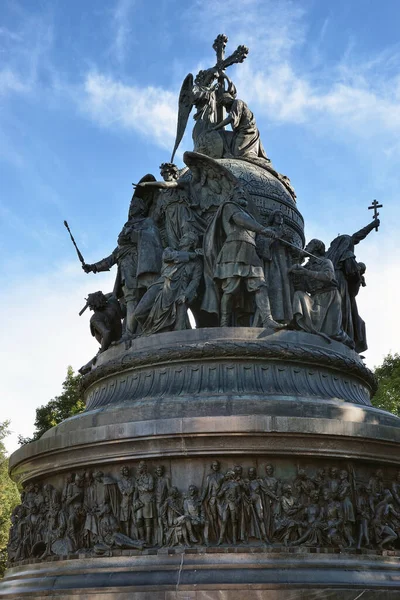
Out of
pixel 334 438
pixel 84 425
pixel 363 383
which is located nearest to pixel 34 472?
pixel 84 425

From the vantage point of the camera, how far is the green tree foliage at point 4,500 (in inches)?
1286

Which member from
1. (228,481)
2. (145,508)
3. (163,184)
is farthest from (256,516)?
(163,184)

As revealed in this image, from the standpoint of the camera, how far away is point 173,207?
52.3 feet

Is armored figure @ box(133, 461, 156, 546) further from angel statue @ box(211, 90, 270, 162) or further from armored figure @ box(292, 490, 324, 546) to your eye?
angel statue @ box(211, 90, 270, 162)

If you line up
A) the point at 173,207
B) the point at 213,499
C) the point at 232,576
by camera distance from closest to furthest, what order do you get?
1. the point at 232,576
2. the point at 213,499
3. the point at 173,207

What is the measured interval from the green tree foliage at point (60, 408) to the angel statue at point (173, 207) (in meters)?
21.1

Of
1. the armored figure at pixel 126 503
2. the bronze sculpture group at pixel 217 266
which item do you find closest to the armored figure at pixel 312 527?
the armored figure at pixel 126 503

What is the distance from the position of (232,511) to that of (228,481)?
46 centimetres

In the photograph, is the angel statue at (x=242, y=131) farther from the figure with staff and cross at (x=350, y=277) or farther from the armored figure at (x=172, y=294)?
the armored figure at (x=172, y=294)

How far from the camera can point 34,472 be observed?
1352 centimetres

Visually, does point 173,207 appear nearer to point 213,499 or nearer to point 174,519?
point 213,499

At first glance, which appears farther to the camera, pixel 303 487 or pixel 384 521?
pixel 384 521

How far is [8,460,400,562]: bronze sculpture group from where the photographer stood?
11.0m

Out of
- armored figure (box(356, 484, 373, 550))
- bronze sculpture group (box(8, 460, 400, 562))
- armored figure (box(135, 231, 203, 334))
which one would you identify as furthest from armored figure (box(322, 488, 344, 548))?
armored figure (box(135, 231, 203, 334))
